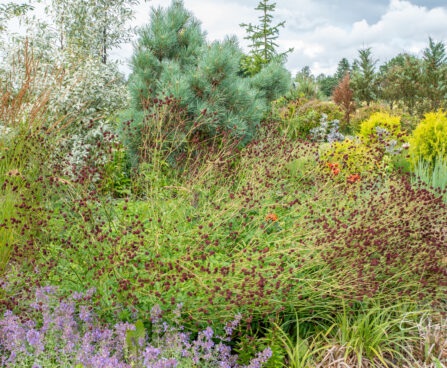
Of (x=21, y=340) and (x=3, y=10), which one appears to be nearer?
(x=21, y=340)

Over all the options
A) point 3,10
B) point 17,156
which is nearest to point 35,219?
point 17,156

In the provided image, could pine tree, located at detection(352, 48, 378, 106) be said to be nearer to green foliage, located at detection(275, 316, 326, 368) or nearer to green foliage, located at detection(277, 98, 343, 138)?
green foliage, located at detection(277, 98, 343, 138)

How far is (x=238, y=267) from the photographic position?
266 centimetres

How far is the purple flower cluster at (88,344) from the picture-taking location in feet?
6.84

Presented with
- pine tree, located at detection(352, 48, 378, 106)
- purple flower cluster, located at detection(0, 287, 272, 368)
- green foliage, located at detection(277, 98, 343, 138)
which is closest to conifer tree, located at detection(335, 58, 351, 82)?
pine tree, located at detection(352, 48, 378, 106)

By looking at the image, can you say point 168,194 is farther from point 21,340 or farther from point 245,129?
point 245,129

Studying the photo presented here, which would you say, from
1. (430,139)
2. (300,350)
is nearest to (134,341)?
(300,350)

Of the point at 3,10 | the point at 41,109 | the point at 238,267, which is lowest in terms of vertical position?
the point at 238,267

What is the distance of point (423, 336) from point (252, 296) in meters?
1.34

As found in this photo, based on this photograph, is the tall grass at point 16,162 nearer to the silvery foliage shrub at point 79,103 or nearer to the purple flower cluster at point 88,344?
the silvery foliage shrub at point 79,103

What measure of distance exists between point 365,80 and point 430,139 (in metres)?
20.1

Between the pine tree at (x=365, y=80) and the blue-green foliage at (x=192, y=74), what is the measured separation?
64.8ft

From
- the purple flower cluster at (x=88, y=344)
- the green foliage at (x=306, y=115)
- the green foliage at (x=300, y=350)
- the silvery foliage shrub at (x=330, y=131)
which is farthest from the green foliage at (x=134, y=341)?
the green foliage at (x=306, y=115)

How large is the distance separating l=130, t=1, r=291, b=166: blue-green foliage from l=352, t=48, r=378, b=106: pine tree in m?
19.8
